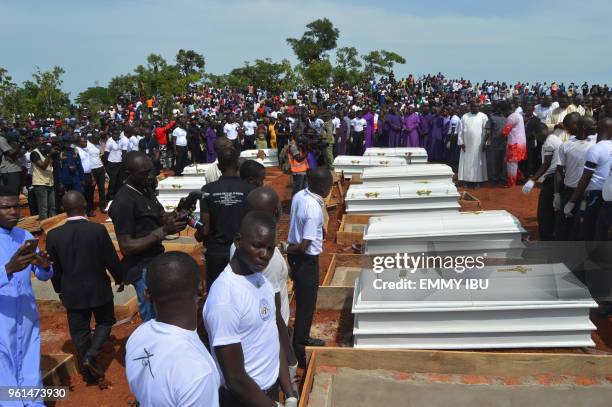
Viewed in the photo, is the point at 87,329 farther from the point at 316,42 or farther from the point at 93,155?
the point at 316,42

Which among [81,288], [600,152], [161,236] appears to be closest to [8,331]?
[81,288]

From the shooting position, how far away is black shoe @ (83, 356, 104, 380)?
12.8ft

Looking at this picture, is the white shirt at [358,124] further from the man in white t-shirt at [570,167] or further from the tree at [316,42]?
the tree at [316,42]

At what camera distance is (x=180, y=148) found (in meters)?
13.2

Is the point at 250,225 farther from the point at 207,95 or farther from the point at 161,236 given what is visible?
the point at 207,95

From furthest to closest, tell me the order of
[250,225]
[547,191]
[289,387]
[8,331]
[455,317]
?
[547,191]
[455,317]
[8,331]
[289,387]
[250,225]

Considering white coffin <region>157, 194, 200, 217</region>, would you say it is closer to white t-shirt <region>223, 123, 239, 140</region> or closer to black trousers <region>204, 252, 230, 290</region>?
black trousers <region>204, 252, 230, 290</region>

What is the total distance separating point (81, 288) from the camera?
149 inches

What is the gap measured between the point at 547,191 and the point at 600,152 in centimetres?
154

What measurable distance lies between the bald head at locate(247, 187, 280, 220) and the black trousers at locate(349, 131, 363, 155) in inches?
489

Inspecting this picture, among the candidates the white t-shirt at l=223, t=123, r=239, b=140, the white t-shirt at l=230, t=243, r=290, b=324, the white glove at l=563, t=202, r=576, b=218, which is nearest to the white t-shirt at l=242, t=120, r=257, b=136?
the white t-shirt at l=223, t=123, r=239, b=140

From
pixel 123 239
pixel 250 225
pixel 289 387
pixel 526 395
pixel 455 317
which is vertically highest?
pixel 250 225

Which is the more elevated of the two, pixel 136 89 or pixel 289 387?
pixel 136 89

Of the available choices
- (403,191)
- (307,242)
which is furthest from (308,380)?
(403,191)
